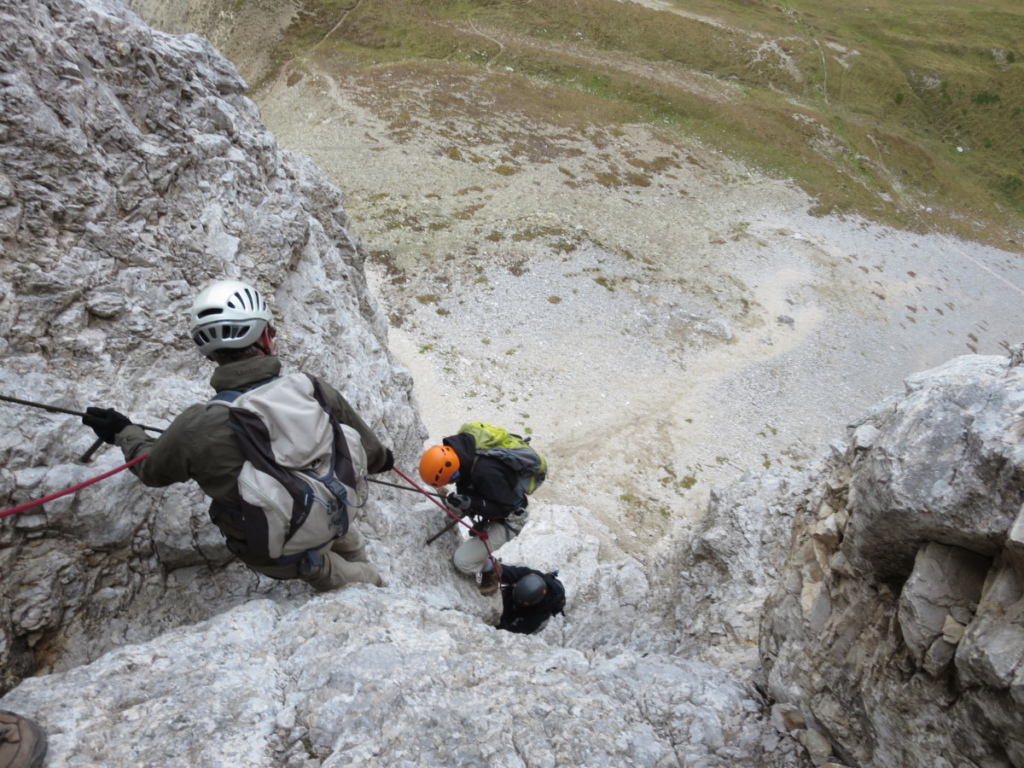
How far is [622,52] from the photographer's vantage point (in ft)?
237

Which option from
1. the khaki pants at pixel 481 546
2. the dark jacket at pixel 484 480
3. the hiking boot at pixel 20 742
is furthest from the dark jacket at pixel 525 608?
the hiking boot at pixel 20 742

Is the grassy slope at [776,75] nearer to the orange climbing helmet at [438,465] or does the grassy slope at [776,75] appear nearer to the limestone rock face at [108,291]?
the limestone rock face at [108,291]

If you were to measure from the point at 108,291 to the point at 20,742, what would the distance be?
5.54 metres

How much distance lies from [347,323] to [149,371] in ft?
16.0

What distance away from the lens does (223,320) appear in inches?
233

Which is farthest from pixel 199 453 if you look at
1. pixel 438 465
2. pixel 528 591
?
pixel 528 591

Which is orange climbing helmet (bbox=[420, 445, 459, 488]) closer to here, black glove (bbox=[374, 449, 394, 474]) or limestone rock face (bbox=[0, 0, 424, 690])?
limestone rock face (bbox=[0, 0, 424, 690])

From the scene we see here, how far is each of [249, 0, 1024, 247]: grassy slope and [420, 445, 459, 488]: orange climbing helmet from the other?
160ft

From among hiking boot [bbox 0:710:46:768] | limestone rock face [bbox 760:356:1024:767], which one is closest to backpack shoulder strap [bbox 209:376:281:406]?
hiking boot [bbox 0:710:46:768]

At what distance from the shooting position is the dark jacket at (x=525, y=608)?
12133 mm

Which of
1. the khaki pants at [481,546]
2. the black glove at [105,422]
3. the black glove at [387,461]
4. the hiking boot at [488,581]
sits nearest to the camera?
the black glove at [105,422]

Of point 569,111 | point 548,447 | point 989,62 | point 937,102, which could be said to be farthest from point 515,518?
point 989,62

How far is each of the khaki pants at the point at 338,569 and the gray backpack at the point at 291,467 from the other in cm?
57

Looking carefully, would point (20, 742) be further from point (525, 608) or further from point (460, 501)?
point (525, 608)
